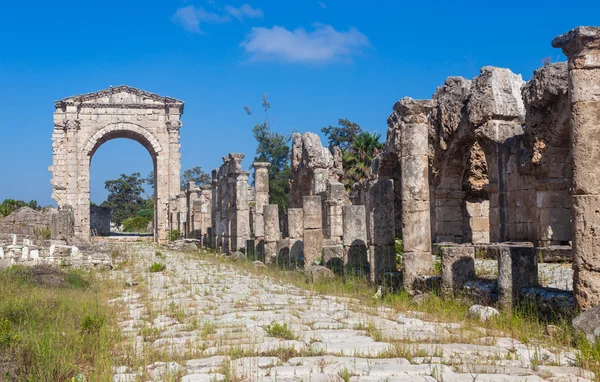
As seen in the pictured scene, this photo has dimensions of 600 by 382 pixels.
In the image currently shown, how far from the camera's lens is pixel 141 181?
84562 millimetres

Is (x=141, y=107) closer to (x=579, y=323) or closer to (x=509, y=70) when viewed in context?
(x=509, y=70)

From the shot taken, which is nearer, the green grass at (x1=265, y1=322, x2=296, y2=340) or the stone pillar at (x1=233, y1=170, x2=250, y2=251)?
the green grass at (x1=265, y1=322, x2=296, y2=340)

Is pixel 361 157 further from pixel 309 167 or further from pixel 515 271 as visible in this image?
pixel 515 271

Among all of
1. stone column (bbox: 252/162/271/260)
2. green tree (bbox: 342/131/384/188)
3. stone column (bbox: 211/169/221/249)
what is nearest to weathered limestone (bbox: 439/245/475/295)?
stone column (bbox: 252/162/271/260)

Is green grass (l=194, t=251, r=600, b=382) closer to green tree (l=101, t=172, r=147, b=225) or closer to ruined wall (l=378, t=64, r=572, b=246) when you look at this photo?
ruined wall (l=378, t=64, r=572, b=246)

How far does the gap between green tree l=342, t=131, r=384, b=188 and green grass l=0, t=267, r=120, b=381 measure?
79.0 feet

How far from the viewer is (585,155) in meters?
7.07

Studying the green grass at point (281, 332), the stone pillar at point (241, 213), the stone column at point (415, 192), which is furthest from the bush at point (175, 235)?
the green grass at point (281, 332)

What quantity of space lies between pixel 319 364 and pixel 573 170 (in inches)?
142

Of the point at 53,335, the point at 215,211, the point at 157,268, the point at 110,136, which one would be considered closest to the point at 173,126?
the point at 110,136

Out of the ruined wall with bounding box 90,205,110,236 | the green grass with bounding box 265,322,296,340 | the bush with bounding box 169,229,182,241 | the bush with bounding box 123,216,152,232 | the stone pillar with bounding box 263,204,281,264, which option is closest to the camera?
the green grass with bounding box 265,322,296,340

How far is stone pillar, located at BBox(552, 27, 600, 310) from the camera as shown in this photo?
22.5ft

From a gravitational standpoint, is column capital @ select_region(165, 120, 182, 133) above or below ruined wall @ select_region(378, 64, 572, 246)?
above

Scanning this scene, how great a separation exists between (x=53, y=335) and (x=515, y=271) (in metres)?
5.15
